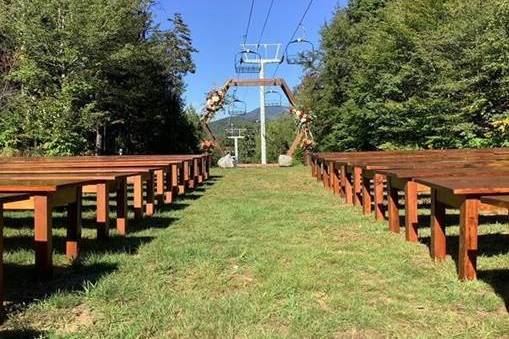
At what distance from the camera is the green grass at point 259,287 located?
9.32ft

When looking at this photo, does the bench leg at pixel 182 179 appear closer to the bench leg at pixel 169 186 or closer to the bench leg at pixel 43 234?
the bench leg at pixel 169 186

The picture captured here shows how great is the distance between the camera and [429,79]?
1712 centimetres

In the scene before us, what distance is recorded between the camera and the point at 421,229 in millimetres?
5715

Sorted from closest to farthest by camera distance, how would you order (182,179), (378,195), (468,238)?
(468,238), (378,195), (182,179)

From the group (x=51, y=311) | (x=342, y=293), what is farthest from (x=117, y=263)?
(x=342, y=293)

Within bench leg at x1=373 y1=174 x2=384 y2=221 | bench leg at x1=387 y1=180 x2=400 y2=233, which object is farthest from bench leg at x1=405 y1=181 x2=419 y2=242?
bench leg at x1=373 y1=174 x2=384 y2=221

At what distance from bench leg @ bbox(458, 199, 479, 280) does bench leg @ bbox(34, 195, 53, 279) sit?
2.65m

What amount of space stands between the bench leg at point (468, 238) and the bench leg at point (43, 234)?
2652 mm

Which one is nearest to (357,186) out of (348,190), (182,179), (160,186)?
(348,190)

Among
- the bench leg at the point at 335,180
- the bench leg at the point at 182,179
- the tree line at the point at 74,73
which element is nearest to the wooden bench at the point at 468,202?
Answer: the bench leg at the point at 335,180

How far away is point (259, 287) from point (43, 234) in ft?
4.84

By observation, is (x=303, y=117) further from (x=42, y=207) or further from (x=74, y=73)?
(x=42, y=207)

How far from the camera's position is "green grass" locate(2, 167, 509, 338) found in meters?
2.84

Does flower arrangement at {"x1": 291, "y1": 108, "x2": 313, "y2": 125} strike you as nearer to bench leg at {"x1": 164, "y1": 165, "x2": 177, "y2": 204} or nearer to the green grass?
bench leg at {"x1": 164, "y1": 165, "x2": 177, "y2": 204}
